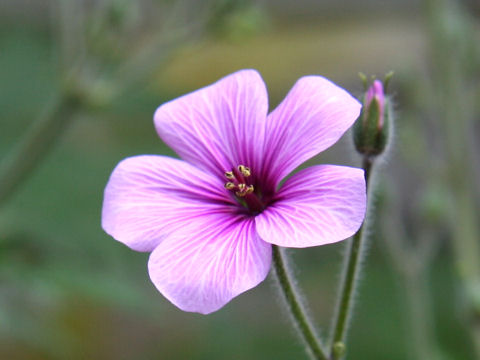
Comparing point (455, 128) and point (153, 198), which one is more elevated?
point (153, 198)

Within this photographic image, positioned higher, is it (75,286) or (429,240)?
(75,286)

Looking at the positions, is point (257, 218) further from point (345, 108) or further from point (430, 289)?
point (430, 289)

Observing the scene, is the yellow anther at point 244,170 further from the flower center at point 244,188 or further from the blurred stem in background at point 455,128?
the blurred stem in background at point 455,128

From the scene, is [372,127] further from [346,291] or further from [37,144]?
[37,144]

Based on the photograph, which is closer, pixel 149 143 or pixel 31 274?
pixel 31 274

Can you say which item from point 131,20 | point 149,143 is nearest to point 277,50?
point 149,143

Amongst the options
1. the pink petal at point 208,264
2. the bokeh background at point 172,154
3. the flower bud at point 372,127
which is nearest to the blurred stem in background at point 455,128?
the bokeh background at point 172,154

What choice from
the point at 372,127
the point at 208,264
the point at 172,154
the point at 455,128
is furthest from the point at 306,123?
the point at 172,154

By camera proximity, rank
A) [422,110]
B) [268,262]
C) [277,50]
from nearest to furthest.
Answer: [268,262]
[422,110]
[277,50]
